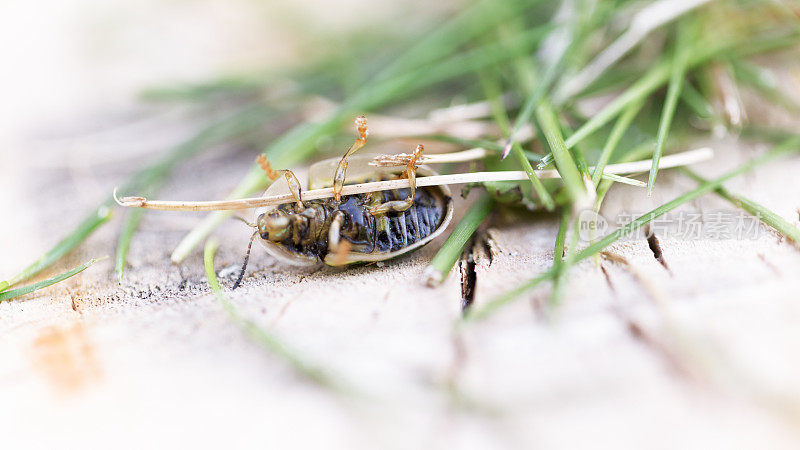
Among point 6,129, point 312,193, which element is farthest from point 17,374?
point 6,129

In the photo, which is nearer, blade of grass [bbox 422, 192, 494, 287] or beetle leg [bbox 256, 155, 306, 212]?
blade of grass [bbox 422, 192, 494, 287]

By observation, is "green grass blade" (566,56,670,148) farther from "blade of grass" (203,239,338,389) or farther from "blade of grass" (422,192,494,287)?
"blade of grass" (203,239,338,389)

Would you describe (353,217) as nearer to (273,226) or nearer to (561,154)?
(273,226)

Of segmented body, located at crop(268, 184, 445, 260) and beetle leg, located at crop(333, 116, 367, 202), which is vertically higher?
beetle leg, located at crop(333, 116, 367, 202)

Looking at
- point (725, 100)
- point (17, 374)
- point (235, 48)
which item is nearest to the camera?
point (17, 374)

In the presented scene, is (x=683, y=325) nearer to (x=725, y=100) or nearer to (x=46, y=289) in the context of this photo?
(x=725, y=100)

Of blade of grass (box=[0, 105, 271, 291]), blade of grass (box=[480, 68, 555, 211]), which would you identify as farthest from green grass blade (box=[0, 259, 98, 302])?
blade of grass (box=[480, 68, 555, 211])

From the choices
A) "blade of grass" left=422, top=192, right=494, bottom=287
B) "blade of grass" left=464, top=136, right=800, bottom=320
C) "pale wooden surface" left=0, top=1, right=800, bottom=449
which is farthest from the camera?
"blade of grass" left=422, top=192, right=494, bottom=287
